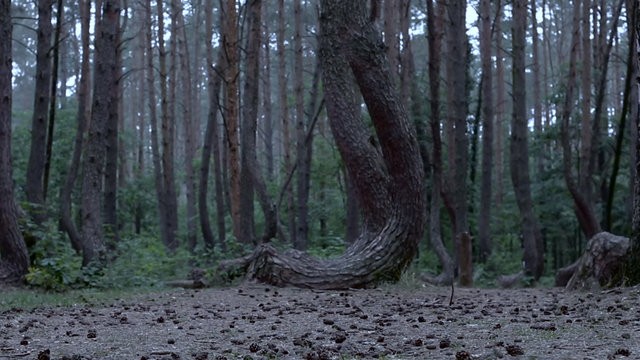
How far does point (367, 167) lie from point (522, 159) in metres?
9.11

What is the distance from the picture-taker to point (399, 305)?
843cm

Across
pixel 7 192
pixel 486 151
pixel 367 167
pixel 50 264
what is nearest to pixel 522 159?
pixel 486 151

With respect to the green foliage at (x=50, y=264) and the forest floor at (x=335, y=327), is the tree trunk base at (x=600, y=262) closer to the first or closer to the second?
the forest floor at (x=335, y=327)

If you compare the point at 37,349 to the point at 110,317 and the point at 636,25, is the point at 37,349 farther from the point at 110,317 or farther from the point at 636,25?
the point at 636,25

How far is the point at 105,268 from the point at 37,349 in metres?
6.99

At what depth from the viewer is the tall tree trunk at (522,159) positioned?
18766 millimetres

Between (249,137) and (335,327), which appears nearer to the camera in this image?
(335,327)

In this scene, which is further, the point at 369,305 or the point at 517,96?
the point at 517,96

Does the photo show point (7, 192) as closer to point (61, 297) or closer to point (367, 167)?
point (61, 297)

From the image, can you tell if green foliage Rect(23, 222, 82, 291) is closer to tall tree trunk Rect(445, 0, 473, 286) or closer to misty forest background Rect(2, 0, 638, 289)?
misty forest background Rect(2, 0, 638, 289)

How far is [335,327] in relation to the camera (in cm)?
648

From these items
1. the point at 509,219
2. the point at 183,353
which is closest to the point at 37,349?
the point at 183,353

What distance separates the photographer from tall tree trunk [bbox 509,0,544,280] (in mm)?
18766

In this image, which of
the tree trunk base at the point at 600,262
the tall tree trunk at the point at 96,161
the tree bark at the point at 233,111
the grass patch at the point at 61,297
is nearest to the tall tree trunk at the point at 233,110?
the tree bark at the point at 233,111
